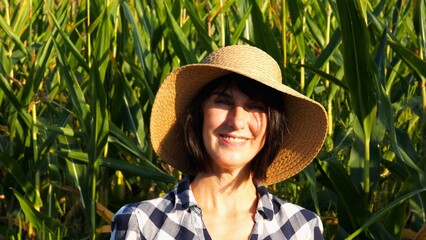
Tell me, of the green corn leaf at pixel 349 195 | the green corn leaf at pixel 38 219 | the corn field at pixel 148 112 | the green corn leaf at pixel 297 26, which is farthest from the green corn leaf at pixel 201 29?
the green corn leaf at pixel 38 219

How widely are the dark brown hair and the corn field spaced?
1.21 feet

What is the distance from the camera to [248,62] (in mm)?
1701

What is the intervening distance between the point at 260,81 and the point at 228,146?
0.41 ft

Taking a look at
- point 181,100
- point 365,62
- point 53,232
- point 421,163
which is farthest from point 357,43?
point 53,232

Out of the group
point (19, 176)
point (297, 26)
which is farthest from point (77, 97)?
point (297, 26)

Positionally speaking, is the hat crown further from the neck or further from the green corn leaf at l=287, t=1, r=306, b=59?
the green corn leaf at l=287, t=1, r=306, b=59

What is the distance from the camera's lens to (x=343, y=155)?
2.73 metres

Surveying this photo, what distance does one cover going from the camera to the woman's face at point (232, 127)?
1.67 metres

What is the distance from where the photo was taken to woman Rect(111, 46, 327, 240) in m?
1.68

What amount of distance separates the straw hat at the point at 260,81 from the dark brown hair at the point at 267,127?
0.02m

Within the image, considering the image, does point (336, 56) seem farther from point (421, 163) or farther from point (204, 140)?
point (204, 140)

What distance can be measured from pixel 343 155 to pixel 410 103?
0.32 meters

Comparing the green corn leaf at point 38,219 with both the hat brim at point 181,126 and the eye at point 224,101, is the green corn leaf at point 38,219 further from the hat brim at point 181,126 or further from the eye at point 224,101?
the eye at point 224,101

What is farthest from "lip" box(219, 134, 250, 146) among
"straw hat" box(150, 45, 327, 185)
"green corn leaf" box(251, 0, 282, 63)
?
"green corn leaf" box(251, 0, 282, 63)
